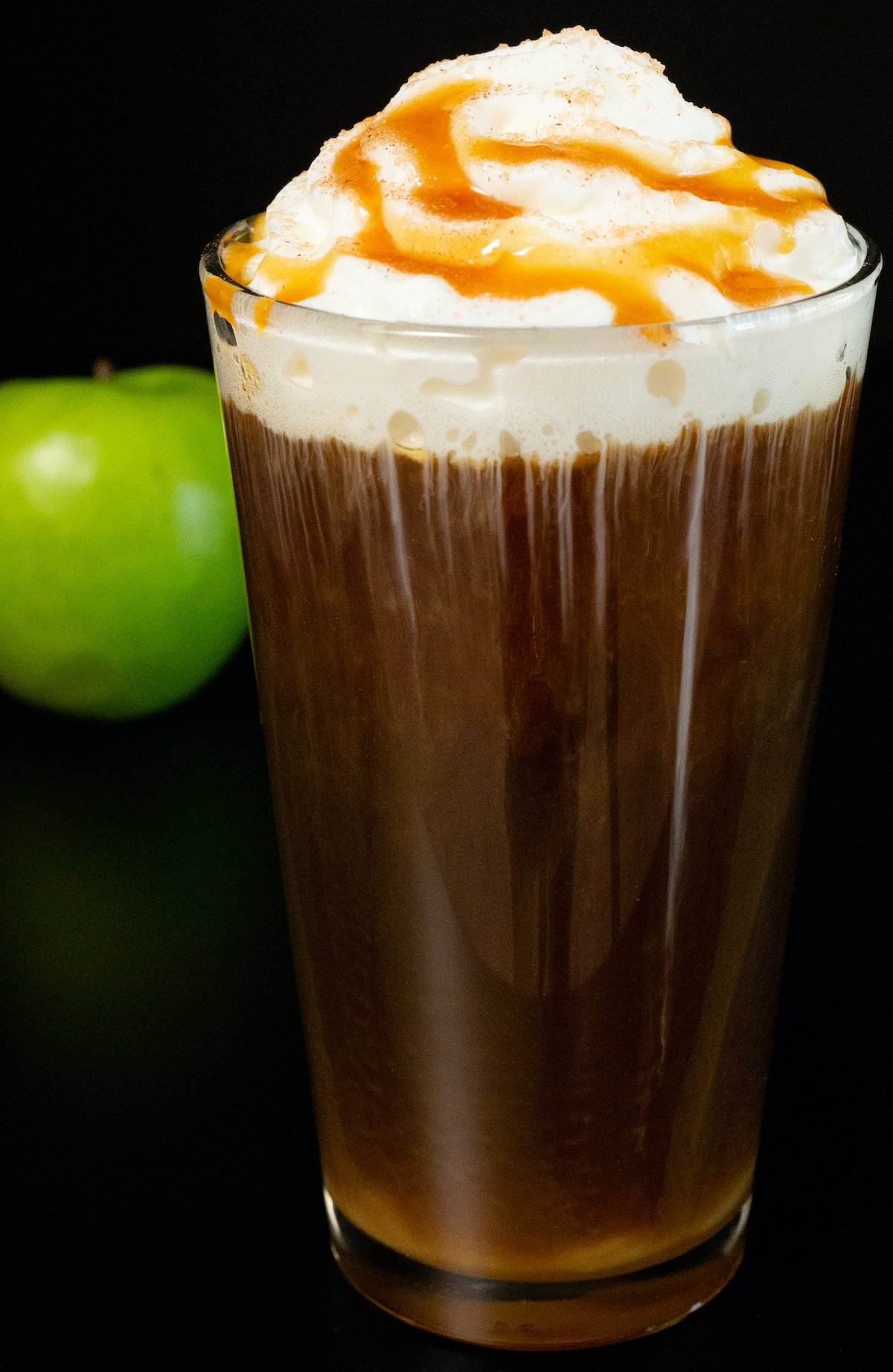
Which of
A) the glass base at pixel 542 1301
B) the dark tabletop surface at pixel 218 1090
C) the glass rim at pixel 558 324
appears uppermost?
the glass rim at pixel 558 324

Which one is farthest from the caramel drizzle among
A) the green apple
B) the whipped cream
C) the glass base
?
the green apple

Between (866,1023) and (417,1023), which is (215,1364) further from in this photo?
(866,1023)

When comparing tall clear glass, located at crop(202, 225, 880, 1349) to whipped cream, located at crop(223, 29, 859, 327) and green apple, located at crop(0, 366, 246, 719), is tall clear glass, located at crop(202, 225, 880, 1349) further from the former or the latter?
green apple, located at crop(0, 366, 246, 719)

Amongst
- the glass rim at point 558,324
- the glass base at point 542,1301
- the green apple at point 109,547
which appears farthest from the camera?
the green apple at point 109,547

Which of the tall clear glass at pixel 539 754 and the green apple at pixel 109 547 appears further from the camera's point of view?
the green apple at pixel 109 547

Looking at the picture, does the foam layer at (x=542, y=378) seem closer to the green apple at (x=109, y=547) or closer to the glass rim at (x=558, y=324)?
the glass rim at (x=558, y=324)

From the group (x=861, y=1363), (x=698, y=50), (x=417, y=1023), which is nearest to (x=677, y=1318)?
(x=861, y=1363)

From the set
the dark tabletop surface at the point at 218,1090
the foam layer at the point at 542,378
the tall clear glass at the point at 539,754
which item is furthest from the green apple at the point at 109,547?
the foam layer at the point at 542,378
